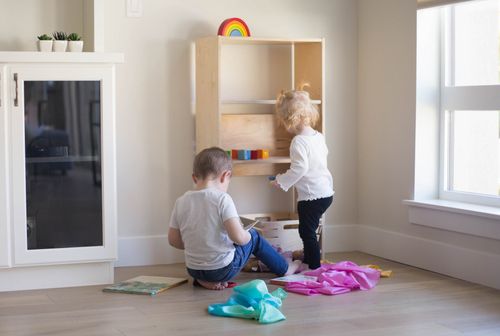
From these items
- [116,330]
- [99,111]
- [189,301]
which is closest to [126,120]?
[99,111]

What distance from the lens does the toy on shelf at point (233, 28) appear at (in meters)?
4.15

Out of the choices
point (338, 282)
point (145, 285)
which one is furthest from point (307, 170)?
point (145, 285)

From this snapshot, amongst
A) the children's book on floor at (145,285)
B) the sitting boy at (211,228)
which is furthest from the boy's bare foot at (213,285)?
the children's book on floor at (145,285)

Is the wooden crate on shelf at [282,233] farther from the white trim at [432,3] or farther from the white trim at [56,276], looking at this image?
the white trim at [432,3]

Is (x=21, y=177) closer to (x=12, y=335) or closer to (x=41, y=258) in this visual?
(x=41, y=258)

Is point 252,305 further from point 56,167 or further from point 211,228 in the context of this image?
point 56,167

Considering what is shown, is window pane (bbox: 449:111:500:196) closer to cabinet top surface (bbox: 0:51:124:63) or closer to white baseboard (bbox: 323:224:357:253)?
white baseboard (bbox: 323:224:357:253)

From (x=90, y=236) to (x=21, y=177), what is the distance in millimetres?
413

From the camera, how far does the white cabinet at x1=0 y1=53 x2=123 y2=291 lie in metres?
3.48

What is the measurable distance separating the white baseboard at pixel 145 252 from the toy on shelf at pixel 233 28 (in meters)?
1.15

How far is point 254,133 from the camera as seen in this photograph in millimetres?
4312

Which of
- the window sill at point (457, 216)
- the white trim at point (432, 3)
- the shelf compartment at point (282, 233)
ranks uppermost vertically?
the white trim at point (432, 3)

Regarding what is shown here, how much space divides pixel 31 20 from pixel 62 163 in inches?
34.1

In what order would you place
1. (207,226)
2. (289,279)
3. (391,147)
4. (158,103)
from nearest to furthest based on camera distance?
(207,226), (289,279), (158,103), (391,147)
